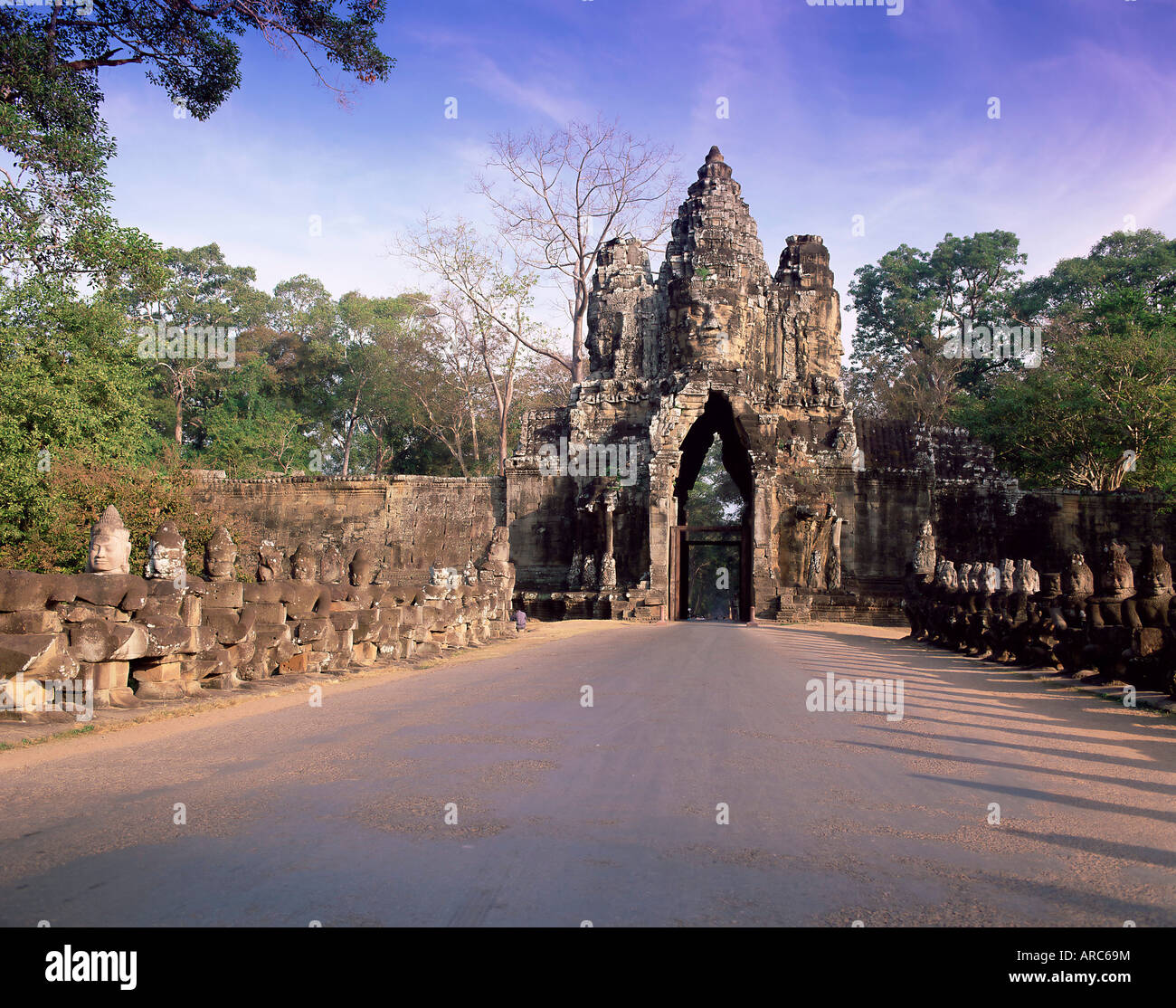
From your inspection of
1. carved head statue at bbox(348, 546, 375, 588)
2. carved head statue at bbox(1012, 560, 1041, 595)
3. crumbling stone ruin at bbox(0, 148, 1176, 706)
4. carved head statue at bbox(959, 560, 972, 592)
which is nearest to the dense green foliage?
crumbling stone ruin at bbox(0, 148, 1176, 706)

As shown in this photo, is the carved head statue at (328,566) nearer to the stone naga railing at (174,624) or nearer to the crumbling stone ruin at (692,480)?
the stone naga railing at (174,624)

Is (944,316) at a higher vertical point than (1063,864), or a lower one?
higher

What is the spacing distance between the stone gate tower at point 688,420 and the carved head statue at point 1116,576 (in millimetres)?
15682

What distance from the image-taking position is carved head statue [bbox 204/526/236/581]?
30.1 feet

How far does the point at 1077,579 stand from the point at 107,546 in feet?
38.0

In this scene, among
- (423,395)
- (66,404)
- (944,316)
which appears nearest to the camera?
(66,404)

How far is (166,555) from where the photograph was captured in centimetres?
822

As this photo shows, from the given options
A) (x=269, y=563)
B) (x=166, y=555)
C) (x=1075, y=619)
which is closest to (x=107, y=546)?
(x=166, y=555)

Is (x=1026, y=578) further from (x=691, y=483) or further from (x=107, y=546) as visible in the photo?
(x=691, y=483)

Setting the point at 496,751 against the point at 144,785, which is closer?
the point at 144,785
